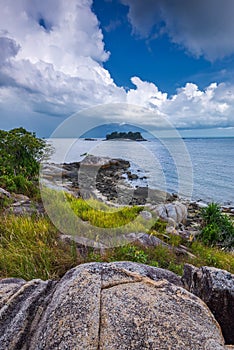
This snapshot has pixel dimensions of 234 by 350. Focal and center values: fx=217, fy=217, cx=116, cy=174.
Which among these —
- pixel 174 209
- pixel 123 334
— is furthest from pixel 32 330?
pixel 174 209

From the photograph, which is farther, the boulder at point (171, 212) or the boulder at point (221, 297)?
the boulder at point (171, 212)

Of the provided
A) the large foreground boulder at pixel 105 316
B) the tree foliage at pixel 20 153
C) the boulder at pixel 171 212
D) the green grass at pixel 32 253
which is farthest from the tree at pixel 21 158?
the large foreground boulder at pixel 105 316

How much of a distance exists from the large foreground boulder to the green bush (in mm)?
8605

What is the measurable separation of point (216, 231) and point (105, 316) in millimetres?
10109

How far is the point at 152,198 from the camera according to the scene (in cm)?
2464

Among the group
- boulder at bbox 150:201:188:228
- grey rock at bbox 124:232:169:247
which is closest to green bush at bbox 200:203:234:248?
boulder at bbox 150:201:188:228

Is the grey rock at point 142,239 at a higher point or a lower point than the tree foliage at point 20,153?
lower

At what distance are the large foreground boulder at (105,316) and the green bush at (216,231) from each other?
28.2 feet

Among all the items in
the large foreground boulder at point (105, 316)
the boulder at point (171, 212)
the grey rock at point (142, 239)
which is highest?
the large foreground boulder at point (105, 316)

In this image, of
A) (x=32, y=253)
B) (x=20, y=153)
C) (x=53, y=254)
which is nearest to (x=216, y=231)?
(x=53, y=254)

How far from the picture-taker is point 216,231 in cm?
1069

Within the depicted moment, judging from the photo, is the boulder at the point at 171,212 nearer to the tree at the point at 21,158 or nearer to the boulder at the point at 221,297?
the tree at the point at 21,158

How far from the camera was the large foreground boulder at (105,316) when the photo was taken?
1.84 meters

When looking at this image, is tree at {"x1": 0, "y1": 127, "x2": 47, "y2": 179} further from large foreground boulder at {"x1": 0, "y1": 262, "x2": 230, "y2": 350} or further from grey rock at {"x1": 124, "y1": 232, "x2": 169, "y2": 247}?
large foreground boulder at {"x1": 0, "y1": 262, "x2": 230, "y2": 350}
